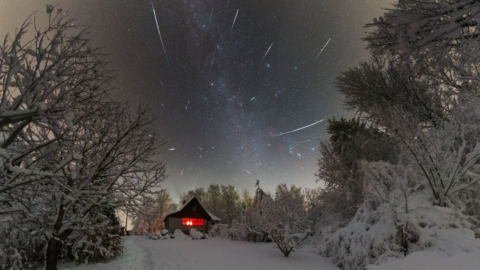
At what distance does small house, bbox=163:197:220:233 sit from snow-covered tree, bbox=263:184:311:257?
2466 cm

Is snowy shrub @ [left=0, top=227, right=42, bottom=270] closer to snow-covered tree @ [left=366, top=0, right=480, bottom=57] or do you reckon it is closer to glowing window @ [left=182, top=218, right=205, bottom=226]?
snow-covered tree @ [left=366, top=0, right=480, bottom=57]

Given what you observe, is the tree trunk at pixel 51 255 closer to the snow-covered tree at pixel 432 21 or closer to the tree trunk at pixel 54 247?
the tree trunk at pixel 54 247

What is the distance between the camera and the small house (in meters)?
35.8

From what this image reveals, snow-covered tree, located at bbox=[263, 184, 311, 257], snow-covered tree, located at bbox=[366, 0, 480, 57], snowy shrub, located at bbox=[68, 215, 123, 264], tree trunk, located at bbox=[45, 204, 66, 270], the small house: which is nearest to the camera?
snow-covered tree, located at bbox=[366, 0, 480, 57]

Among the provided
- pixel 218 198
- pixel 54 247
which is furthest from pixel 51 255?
pixel 218 198

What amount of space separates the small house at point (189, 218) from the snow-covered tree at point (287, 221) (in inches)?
971

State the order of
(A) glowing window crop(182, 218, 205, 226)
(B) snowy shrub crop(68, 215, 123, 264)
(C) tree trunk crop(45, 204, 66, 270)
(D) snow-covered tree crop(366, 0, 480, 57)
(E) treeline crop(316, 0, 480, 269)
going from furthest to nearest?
(A) glowing window crop(182, 218, 205, 226)
(B) snowy shrub crop(68, 215, 123, 264)
(C) tree trunk crop(45, 204, 66, 270)
(E) treeline crop(316, 0, 480, 269)
(D) snow-covered tree crop(366, 0, 480, 57)

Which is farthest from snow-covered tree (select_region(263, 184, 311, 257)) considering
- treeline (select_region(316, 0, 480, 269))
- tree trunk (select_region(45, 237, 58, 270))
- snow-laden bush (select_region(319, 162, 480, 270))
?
tree trunk (select_region(45, 237, 58, 270))

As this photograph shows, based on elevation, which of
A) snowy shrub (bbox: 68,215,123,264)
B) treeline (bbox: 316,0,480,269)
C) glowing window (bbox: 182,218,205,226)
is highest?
treeline (bbox: 316,0,480,269)

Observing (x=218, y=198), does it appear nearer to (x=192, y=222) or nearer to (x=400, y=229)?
(x=192, y=222)

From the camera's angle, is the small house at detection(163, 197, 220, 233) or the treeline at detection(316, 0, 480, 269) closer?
the treeline at detection(316, 0, 480, 269)

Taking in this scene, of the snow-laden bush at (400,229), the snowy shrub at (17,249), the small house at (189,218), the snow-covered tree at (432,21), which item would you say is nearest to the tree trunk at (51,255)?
the snowy shrub at (17,249)

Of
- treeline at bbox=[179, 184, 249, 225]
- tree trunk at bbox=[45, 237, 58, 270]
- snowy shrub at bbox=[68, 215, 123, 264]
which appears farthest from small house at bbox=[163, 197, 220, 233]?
tree trunk at bbox=[45, 237, 58, 270]

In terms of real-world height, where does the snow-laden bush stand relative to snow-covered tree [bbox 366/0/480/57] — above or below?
below
